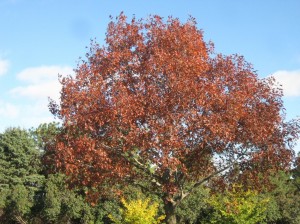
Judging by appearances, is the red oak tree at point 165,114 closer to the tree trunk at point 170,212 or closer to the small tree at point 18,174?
the tree trunk at point 170,212

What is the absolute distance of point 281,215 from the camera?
47000 mm

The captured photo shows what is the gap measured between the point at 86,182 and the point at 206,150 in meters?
4.15

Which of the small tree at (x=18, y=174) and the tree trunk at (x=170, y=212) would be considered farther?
the small tree at (x=18, y=174)

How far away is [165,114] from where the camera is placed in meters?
12.6

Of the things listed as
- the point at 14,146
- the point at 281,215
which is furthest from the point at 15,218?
the point at 281,215

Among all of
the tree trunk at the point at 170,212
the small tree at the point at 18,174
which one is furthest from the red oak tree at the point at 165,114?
the small tree at the point at 18,174

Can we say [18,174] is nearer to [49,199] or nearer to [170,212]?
[49,199]

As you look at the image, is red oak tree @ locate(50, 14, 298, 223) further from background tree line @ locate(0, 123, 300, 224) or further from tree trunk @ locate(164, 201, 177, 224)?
background tree line @ locate(0, 123, 300, 224)

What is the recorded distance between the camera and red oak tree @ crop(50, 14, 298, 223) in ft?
41.2

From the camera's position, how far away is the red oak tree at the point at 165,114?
41.2 ft

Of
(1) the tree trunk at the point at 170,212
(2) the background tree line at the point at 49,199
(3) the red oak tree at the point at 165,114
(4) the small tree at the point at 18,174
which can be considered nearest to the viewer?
(3) the red oak tree at the point at 165,114

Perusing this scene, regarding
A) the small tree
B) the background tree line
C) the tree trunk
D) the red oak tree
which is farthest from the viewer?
the small tree

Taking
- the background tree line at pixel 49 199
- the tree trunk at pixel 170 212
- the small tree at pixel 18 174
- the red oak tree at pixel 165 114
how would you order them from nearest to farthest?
1. the red oak tree at pixel 165 114
2. the tree trunk at pixel 170 212
3. the background tree line at pixel 49 199
4. the small tree at pixel 18 174

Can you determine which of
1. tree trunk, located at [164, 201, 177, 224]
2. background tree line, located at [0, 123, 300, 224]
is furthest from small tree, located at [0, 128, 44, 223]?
tree trunk, located at [164, 201, 177, 224]
